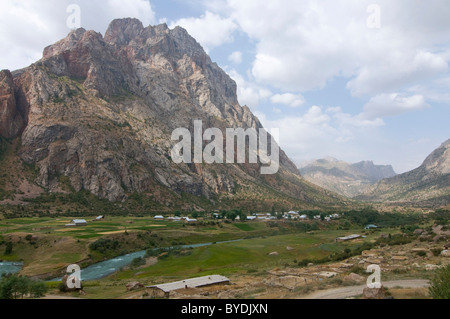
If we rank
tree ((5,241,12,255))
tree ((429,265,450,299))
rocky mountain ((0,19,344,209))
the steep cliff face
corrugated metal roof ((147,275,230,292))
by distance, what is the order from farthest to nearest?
the steep cliff face < rocky mountain ((0,19,344,209)) < tree ((5,241,12,255)) < corrugated metal roof ((147,275,230,292)) < tree ((429,265,450,299))

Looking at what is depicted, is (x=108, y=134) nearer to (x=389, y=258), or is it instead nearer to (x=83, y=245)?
(x=83, y=245)

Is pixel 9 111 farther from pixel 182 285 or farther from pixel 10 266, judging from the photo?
pixel 182 285

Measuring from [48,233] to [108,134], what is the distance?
97.4m

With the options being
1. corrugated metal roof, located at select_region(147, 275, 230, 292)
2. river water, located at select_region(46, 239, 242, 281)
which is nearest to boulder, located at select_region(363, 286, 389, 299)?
corrugated metal roof, located at select_region(147, 275, 230, 292)

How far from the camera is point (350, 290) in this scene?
81.6 ft

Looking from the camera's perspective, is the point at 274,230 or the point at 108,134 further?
the point at 108,134

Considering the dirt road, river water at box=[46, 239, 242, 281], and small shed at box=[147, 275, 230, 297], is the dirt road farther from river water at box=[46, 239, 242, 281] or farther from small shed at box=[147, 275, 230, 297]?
river water at box=[46, 239, 242, 281]

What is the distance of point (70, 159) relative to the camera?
5950 inches

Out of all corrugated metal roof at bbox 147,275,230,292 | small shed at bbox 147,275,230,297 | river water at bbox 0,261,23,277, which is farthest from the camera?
river water at bbox 0,261,23,277

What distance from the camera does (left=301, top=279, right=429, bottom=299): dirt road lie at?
76.2 feet

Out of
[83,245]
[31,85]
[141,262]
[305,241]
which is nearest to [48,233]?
[83,245]

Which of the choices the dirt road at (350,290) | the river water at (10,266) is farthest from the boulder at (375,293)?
the river water at (10,266)

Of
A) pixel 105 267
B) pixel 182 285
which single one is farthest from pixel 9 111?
pixel 182 285

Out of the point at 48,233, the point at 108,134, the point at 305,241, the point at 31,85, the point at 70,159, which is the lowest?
the point at 305,241
